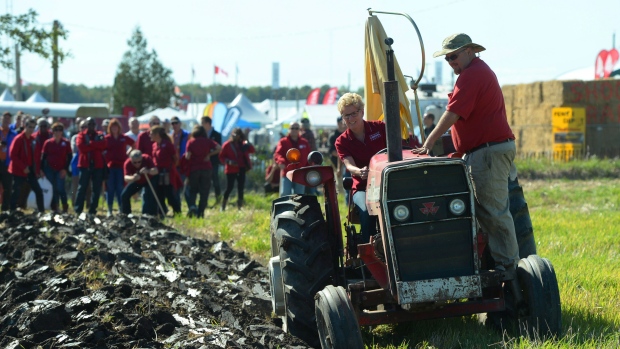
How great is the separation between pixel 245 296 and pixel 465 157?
2514 mm

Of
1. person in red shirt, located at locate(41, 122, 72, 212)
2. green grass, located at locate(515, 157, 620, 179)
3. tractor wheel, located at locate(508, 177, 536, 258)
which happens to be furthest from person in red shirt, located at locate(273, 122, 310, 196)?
tractor wheel, located at locate(508, 177, 536, 258)

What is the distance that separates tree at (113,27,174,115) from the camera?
68125 mm

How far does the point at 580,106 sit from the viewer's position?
26.2 metres

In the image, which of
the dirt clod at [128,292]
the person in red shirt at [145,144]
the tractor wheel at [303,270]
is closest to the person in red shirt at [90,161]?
the person in red shirt at [145,144]

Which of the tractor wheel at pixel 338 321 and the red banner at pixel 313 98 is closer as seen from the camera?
the tractor wheel at pixel 338 321

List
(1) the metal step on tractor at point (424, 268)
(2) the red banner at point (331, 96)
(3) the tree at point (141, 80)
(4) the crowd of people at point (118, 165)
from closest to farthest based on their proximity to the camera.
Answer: (1) the metal step on tractor at point (424, 268) < (4) the crowd of people at point (118, 165) < (2) the red banner at point (331, 96) < (3) the tree at point (141, 80)

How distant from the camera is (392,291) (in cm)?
591

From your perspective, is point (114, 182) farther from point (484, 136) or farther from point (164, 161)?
point (484, 136)

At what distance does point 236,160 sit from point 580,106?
11.6 meters

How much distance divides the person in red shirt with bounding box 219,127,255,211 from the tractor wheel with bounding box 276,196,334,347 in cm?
1197

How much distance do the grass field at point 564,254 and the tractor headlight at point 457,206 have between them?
810 millimetres

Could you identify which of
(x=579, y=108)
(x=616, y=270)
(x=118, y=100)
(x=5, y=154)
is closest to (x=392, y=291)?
(x=616, y=270)

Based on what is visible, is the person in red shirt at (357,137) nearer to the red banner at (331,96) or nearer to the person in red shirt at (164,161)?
the person in red shirt at (164,161)

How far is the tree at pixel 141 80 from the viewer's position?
224ft
